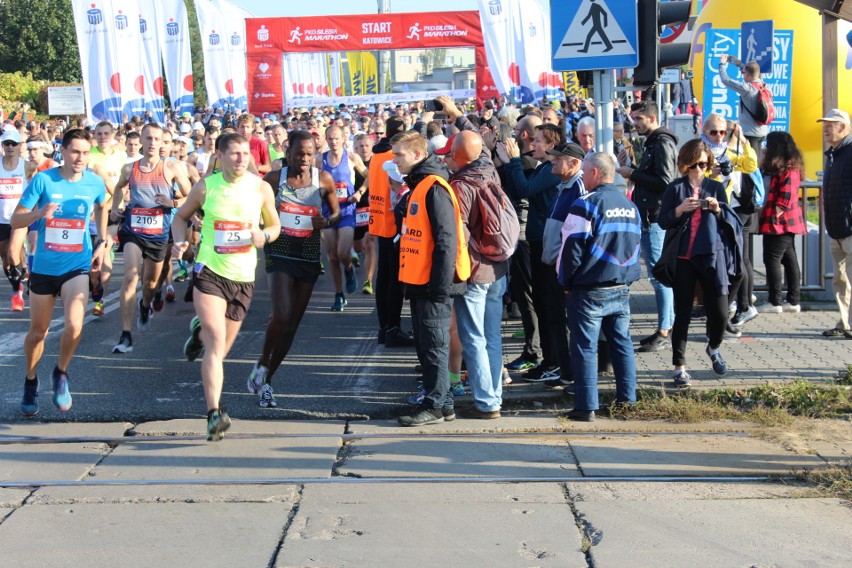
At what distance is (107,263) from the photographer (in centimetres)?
937

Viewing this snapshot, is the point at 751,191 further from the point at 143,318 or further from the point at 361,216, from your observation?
the point at 143,318

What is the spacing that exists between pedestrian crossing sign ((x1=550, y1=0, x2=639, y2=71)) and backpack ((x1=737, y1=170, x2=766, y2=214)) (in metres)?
1.70

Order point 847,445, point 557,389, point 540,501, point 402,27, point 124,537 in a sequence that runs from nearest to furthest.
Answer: point 124,537, point 540,501, point 847,445, point 557,389, point 402,27

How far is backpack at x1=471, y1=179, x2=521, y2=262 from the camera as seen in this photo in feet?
23.3

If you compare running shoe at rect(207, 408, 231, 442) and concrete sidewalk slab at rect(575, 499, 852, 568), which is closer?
concrete sidewalk slab at rect(575, 499, 852, 568)

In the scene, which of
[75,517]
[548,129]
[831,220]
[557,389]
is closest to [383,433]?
[557,389]

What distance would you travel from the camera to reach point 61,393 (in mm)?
7363

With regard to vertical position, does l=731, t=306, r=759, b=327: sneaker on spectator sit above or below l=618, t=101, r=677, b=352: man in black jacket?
below

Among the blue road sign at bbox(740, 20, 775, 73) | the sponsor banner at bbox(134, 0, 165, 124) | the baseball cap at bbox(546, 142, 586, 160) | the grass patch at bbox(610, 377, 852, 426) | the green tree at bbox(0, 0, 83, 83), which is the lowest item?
the grass patch at bbox(610, 377, 852, 426)

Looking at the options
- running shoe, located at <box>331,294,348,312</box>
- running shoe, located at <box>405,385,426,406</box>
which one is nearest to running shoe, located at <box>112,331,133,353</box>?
running shoe, located at <box>331,294,348,312</box>

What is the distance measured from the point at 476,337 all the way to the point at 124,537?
9.39 ft

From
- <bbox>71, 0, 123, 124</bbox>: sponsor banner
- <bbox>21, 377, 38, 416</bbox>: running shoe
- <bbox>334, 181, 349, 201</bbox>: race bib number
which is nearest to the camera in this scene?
<bbox>21, 377, 38, 416</bbox>: running shoe

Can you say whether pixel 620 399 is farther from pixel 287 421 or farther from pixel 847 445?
pixel 287 421

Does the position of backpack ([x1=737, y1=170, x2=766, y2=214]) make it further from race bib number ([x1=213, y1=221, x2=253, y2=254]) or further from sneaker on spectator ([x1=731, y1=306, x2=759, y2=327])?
race bib number ([x1=213, y1=221, x2=253, y2=254])
